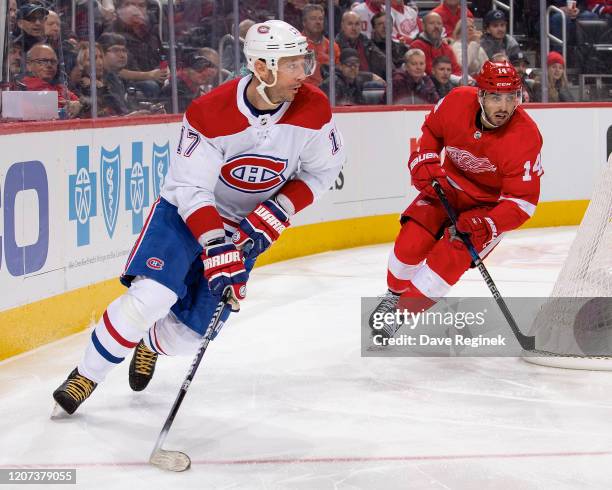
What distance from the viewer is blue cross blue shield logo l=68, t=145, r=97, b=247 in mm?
4457

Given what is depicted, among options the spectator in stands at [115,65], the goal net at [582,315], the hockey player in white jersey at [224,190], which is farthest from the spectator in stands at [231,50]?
the hockey player in white jersey at [224,190]

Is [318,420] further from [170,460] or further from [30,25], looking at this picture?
[30,25]

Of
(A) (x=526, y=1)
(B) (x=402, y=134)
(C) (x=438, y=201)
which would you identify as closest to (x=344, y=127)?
(B) (x=402, y=134)

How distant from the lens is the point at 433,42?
7.76m

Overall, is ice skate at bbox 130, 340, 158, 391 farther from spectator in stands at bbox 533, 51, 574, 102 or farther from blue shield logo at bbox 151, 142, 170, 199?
spectator in stands at bbox 533, 51, 574, 102

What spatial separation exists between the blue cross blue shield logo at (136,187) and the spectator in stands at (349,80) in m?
2.27

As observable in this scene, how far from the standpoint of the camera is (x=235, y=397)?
3.54 m

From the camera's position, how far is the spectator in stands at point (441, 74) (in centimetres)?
769

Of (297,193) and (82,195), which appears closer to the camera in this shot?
(297,193)

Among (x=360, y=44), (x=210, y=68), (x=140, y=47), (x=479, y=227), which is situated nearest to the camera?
(x=479, y=227)

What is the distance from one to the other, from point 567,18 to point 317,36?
216 cm

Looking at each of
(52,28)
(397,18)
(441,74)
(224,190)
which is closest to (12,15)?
(52,28)

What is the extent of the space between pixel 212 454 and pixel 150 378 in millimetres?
724

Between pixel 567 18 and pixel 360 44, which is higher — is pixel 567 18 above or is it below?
above
